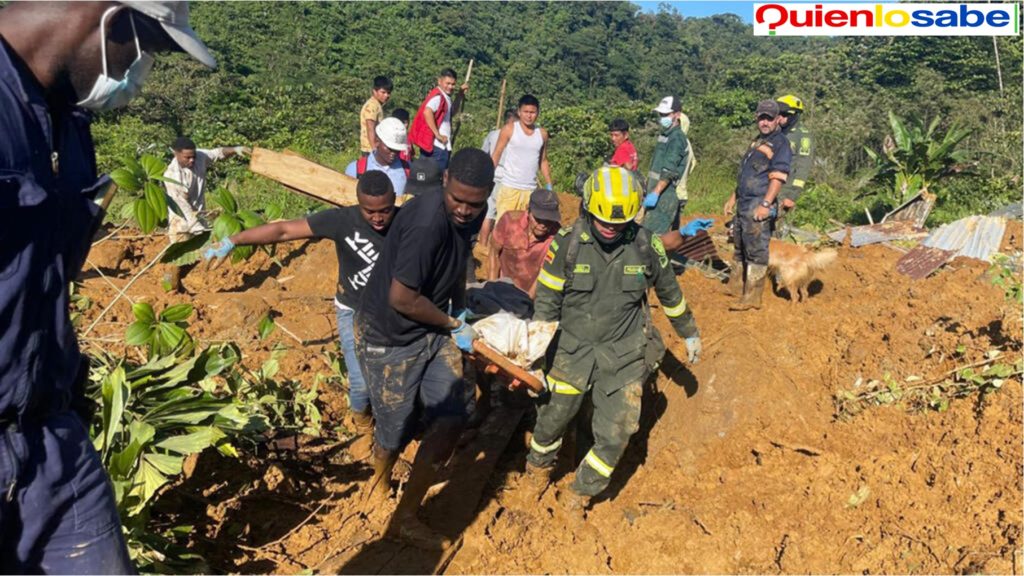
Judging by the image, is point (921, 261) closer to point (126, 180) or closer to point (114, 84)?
point (126, 180)

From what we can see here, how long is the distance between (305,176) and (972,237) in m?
8.15

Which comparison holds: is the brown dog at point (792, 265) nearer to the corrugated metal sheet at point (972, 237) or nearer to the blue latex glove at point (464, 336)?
the corrugated metal sheet at point (972, 237)

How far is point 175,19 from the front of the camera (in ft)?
6.43

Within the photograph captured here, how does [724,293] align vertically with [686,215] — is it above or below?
above

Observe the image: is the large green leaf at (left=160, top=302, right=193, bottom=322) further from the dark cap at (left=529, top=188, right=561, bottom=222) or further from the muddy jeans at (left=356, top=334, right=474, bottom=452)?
the dark cap at (left=529, top=188, right=561, bottom=222)

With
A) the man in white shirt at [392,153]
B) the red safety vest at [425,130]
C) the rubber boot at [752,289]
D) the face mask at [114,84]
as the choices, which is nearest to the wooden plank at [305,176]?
the man in white shirt at [392,153]

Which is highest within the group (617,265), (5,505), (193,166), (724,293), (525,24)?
(5,505)

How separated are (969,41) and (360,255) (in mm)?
30132

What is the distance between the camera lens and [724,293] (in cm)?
855

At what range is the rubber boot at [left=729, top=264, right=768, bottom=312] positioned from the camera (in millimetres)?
7793

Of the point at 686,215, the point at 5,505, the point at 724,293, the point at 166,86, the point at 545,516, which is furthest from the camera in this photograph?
the point at 166,86

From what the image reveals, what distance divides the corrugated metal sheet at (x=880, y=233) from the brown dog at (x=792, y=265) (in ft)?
10.3

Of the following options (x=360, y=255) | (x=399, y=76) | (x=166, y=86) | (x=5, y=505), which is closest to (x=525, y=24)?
(x=399, y=76)

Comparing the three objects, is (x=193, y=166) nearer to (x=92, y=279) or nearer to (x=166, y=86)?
(x=92, y=279)
